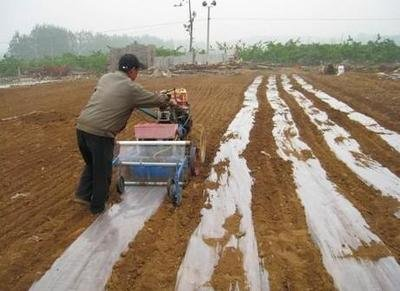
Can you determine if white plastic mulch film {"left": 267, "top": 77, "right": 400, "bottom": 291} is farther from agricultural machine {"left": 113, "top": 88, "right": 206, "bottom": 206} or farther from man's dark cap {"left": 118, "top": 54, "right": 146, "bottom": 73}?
man's dark cap {"left": 118, "top": 54, "right": 146, "bottom": 73}

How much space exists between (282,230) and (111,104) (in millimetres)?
2443

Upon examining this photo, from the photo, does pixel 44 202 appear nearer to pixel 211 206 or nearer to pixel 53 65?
pixel 211 206

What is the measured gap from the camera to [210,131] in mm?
10531

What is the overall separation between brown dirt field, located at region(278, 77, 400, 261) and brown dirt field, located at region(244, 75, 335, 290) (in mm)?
665

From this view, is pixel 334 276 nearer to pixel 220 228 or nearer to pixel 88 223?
pixel 220 228

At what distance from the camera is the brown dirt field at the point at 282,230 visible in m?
4.14

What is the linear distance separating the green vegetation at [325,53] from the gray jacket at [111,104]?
142 feet

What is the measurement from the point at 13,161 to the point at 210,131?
421cm

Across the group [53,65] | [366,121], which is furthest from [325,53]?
[366,121]

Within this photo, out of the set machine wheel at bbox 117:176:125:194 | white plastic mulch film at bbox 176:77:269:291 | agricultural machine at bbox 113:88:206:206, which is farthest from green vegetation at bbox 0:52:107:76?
machine wheel at bbox 117:176:125:194

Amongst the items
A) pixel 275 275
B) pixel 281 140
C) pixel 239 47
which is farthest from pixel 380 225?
pixel 239 47

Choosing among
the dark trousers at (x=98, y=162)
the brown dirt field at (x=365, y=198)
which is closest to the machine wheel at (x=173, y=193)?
the dark trousers at (x=98, y=162)

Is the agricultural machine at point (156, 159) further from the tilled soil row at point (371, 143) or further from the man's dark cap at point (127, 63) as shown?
the tilled soil row at point (371, 143)

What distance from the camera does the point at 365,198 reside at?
6.11 m
